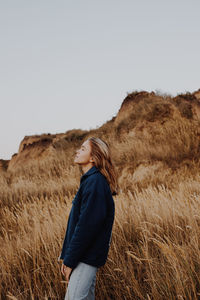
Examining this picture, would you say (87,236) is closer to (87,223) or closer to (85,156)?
(87,223)

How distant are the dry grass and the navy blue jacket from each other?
30cm

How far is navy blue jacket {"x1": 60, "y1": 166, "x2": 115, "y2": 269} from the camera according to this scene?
5.26 feet

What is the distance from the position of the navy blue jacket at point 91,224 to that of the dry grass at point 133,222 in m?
0.30

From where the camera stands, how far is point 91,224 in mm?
1621

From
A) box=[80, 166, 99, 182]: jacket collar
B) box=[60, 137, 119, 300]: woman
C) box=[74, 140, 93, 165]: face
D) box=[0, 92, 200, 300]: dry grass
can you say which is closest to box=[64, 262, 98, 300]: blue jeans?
box=[60, 137, 119, 300]: woman

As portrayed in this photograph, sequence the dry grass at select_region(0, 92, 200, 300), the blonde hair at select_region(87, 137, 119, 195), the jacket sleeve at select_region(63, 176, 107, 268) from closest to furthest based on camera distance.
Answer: the jacket sleeve at select_region(63, 176, 107, 268) < the blonde hair at select_region(87, 137, 119, 195) < the dry grass at select_region(0, 92, 200, 300)

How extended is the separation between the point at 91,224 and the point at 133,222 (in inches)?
87.9

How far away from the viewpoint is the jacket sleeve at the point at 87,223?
5.25ft

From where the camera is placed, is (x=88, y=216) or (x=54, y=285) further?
(x=54, y=285)

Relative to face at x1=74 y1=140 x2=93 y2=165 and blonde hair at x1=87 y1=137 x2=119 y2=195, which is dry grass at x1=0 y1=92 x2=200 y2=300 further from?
face at x1=74 y1=140 x2=93 y2=165

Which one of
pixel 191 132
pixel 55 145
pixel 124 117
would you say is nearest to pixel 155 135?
pixel 191 132

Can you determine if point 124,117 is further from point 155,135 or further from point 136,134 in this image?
point 155,135

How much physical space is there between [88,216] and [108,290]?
4.54 feet

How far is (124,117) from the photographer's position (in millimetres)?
16422
